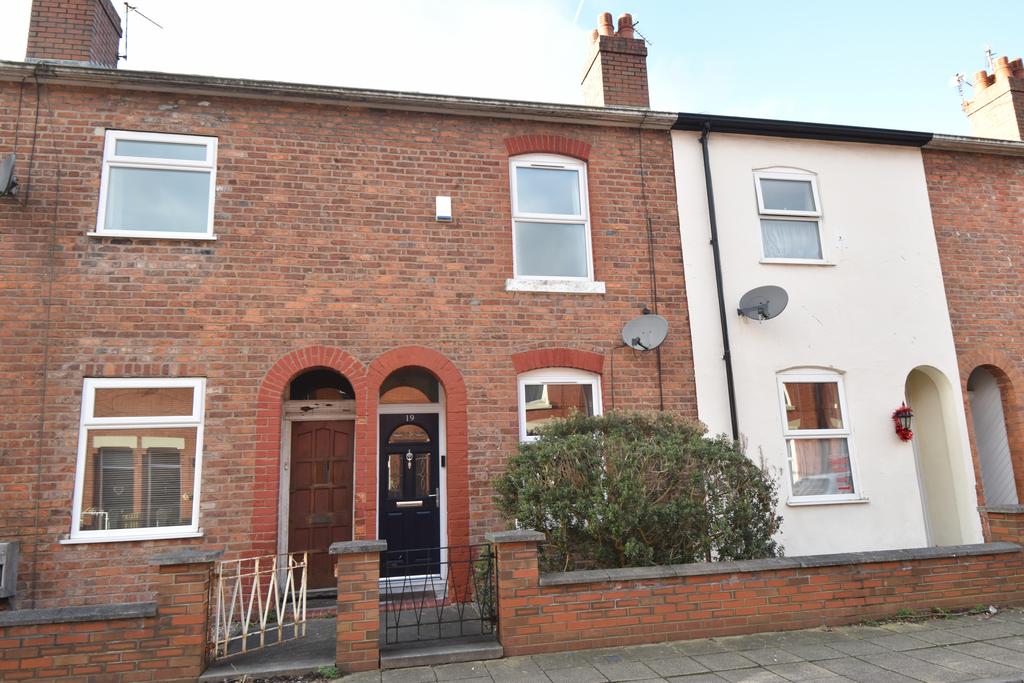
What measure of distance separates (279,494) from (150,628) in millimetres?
2748

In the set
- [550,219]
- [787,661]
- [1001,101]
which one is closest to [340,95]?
[550,219]

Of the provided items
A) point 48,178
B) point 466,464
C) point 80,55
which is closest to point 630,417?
point 466,464

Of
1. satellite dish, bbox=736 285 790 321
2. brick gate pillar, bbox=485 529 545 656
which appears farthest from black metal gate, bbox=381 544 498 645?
satellite dish, bbox=736 285 790 321

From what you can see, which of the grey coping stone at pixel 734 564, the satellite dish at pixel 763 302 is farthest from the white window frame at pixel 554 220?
the grey coping stone at pixel 734 564

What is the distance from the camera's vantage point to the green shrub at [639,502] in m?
5.71

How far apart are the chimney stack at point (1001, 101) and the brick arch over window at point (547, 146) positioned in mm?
7367

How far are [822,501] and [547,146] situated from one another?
569 centimetres

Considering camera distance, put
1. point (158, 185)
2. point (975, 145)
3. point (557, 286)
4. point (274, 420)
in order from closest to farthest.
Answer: point (274, 420)
point (158, 185)
point (557, 286)
point (975, 145)

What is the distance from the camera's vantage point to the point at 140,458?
6918mm

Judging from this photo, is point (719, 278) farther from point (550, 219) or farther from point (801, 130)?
point (801, 130)

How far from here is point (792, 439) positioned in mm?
8547

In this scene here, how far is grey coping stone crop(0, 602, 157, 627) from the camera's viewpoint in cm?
462

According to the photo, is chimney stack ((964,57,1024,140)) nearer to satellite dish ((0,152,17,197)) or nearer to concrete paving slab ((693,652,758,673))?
concrete paving slab ((693,652,758,673))

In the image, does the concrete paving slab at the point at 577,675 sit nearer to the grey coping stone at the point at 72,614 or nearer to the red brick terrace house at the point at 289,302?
the red brick terrace house at the point at 289,302
